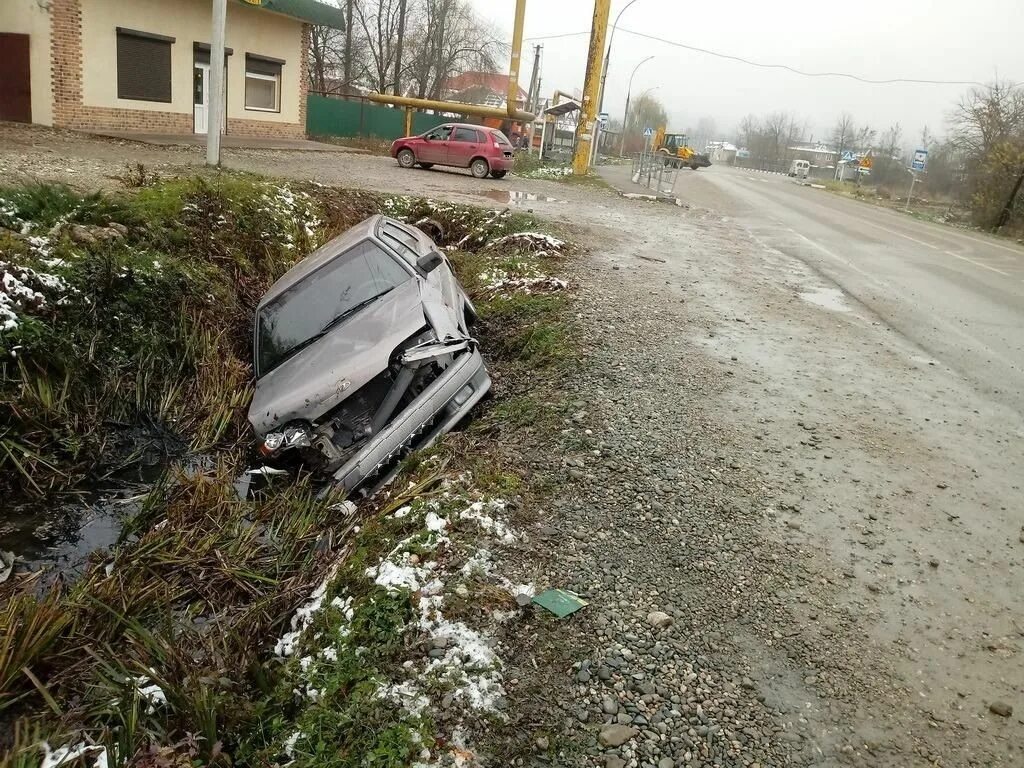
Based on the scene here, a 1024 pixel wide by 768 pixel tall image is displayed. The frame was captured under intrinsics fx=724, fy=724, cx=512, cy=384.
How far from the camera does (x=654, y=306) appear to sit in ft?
27.7

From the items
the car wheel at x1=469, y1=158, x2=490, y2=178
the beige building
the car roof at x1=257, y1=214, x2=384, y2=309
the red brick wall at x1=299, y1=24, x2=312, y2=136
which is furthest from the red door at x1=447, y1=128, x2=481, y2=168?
the car roof at x1=257, y1=214, x2=384, y2=309

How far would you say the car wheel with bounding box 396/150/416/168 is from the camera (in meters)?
22.1

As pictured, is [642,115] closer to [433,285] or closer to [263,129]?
[263,129]

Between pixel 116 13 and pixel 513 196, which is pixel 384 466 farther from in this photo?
pixel 116 13

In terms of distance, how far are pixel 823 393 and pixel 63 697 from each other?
5.60 m

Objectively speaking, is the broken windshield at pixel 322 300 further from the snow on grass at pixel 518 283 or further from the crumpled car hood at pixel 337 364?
the snow on grass at pixel 518 283

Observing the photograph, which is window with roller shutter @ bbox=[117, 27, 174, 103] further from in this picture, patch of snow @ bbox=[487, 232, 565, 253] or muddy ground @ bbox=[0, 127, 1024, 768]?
muddy ground @ bbox=[0, 127, 1024, 768]

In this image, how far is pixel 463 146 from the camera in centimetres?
2155

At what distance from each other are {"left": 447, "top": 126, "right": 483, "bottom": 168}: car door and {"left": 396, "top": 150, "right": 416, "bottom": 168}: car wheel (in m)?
1.26

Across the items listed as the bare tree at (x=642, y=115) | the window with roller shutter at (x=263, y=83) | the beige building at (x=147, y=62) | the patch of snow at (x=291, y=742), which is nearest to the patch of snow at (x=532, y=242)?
the patch of snow at (x=291, y=742)

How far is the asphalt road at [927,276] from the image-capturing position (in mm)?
7449

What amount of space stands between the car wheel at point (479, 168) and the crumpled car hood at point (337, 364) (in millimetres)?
16348

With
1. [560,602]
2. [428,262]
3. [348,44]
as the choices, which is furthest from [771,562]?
[348,44]

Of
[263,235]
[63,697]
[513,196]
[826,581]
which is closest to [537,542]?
[826,581]
